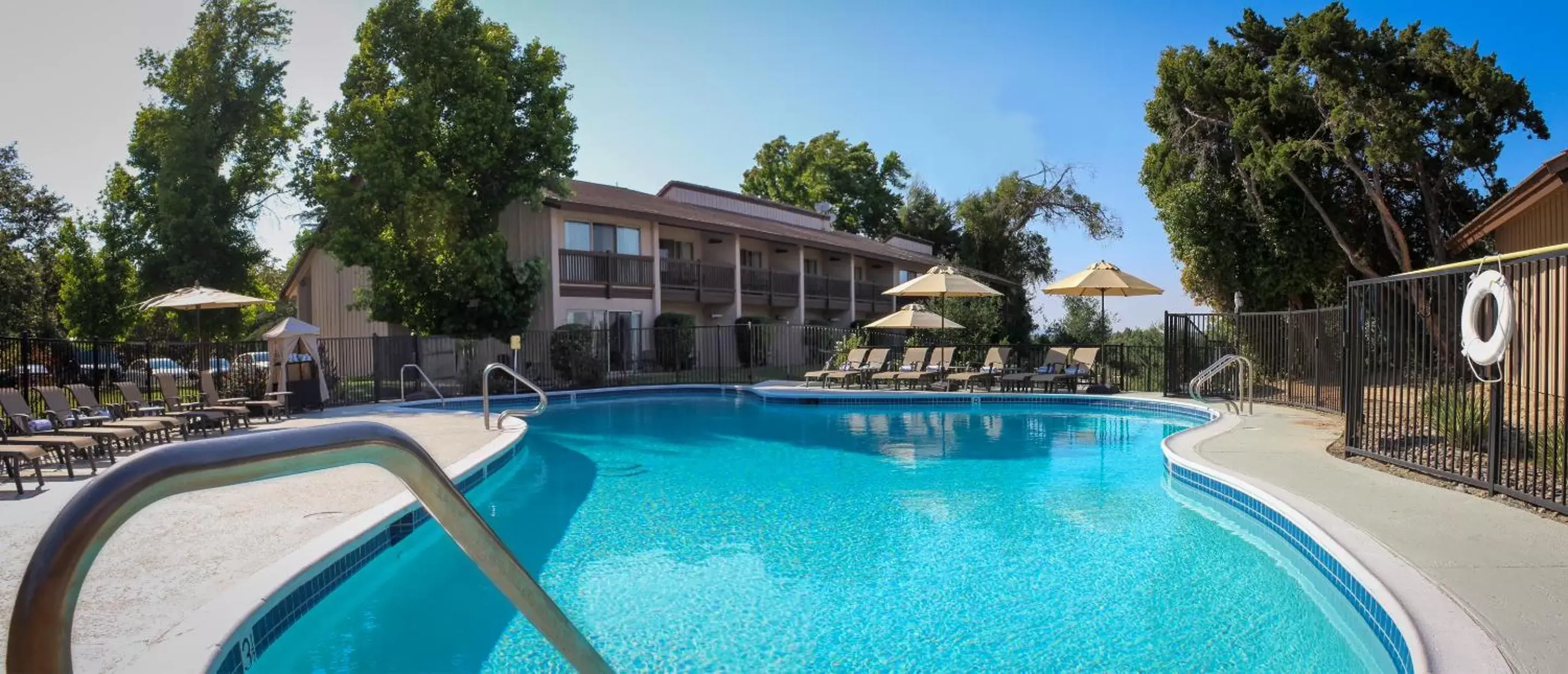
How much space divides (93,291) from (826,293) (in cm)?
2476

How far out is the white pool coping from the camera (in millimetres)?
3557

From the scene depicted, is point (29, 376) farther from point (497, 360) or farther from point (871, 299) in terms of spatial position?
point (871, 299)

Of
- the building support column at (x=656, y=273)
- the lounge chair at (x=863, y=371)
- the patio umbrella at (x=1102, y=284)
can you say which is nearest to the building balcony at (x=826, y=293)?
the building support column at (x=656, y=273)

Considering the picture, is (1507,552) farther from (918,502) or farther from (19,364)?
(19,364)

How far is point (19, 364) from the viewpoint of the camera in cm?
1216

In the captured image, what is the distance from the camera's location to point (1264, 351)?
16969mm

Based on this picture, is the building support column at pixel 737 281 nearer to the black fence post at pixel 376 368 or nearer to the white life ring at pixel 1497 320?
the black fence post at pixel 376 368

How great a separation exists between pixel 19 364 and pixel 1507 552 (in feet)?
54.9

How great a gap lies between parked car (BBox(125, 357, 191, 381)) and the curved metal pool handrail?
13.5 m

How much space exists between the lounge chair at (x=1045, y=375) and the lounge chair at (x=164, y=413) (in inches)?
549

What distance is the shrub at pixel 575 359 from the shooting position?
2155cm

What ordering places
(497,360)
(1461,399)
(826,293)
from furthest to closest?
(826,293) < (497,360) < (1461,399)

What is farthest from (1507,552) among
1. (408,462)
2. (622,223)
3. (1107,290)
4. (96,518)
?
(622,223)

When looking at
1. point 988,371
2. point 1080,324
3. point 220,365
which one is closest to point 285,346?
point 220,365
